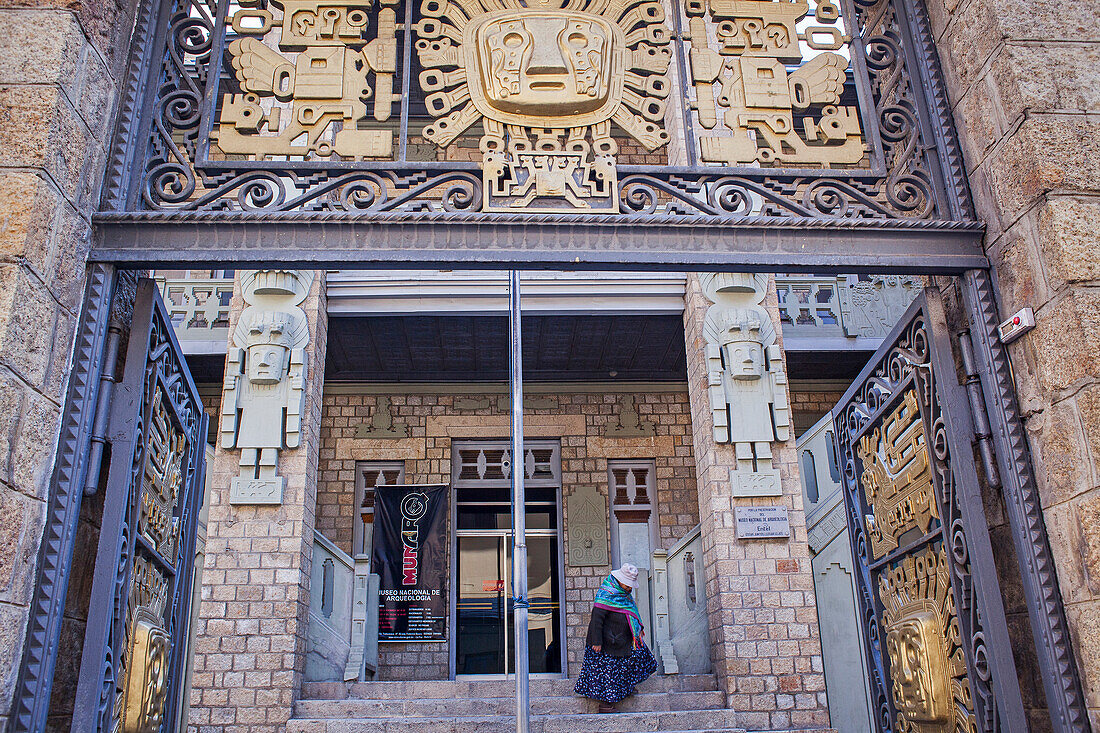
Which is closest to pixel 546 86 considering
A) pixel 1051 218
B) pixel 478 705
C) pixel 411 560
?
pixel 1051 218

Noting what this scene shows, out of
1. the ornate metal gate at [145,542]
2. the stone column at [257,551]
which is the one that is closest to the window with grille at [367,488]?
the stone column at [257,551]

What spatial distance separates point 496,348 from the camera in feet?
34.8

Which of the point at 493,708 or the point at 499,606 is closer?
the point at 493,708

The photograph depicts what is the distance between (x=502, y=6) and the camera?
383 centimetres

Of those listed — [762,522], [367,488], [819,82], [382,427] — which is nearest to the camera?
[819,82]

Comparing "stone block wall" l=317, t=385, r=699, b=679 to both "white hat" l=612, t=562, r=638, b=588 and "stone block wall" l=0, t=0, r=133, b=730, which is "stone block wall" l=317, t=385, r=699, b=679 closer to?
"white hat" l=612, t=562, r=638, b=588

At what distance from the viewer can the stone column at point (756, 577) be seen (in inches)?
289

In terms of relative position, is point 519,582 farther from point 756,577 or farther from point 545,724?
point 756,577

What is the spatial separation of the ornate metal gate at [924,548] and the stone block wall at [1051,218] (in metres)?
0.26

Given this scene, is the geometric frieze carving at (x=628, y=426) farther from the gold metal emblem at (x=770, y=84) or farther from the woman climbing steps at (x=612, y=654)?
the gold metal emblem at (x=770, y=84)

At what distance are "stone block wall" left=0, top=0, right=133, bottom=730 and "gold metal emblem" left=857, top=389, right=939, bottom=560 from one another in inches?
122

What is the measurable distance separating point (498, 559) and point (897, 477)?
316 inches

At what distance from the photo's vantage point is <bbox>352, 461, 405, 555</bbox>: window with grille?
1073cm

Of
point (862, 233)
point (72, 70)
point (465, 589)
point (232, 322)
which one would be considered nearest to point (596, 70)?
point (862, 233)
